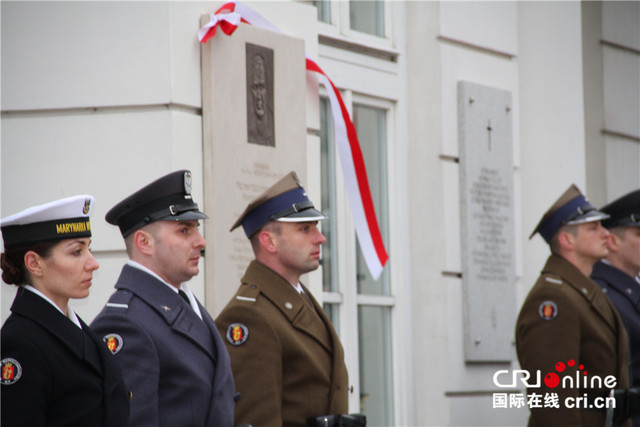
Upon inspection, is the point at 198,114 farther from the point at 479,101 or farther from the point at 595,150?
the point at 595,150

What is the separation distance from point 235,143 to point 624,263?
274 centimetres

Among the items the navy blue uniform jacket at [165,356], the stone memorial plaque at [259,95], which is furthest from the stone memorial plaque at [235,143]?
the navy blue uniform jacket at [165,356]

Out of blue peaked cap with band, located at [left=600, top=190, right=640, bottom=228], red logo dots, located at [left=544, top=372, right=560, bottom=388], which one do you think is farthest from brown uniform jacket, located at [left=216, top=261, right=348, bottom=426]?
blue peaked cap with band, located at [left=600, top=190, right=640, bottom=228]

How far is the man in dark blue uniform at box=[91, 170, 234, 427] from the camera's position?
14.3 feet

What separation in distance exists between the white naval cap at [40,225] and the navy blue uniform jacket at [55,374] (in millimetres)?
185

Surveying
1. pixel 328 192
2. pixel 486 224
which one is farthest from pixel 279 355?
pixel 486 224

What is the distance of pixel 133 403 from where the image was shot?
427cm

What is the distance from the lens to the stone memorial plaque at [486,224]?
868cm

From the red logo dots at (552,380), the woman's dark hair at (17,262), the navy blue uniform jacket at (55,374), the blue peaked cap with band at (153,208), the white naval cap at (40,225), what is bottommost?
the red logo dots at (552,380)

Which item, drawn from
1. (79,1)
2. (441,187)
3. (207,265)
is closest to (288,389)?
(207,265)

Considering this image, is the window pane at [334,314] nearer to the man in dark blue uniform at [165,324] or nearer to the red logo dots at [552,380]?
the red logo dots at [552,380]

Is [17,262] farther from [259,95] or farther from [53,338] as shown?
[259,95]

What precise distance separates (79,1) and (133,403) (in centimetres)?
290

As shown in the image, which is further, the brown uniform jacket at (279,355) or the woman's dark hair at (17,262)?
the brown uniform jacket at (279,355)
